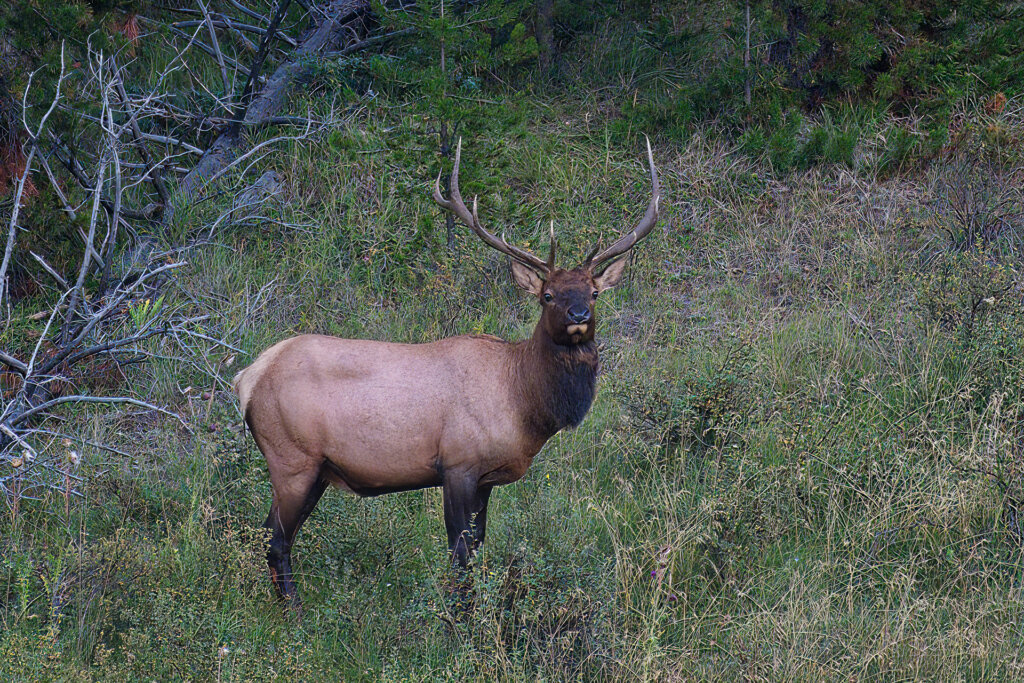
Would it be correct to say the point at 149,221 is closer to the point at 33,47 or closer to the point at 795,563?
the point at 33,47

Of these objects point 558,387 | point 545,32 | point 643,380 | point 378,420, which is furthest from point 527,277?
point 545,32

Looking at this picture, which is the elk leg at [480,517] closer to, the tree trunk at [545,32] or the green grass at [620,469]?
the green grass at [620,469]

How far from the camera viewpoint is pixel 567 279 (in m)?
5.17

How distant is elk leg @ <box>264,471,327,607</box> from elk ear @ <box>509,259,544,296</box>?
4.88 ft

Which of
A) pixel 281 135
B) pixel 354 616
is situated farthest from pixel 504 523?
pixel 281 135

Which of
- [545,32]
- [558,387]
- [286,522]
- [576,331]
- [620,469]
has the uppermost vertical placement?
[545,32]

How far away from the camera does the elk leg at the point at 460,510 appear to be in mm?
5035

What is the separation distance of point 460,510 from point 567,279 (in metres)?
1.27

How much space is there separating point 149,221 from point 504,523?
15.8ft

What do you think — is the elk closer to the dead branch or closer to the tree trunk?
the dead branch

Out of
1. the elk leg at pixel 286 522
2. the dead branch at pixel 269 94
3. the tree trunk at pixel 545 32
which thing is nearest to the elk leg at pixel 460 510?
the elk leg at pixel 286 522

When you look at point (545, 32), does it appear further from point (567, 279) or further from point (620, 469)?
point (567, 279)

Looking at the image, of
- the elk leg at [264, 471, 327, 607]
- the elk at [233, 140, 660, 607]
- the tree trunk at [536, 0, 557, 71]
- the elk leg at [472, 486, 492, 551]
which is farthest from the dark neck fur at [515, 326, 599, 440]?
the tree trunk at [536, 0, 557, 71]

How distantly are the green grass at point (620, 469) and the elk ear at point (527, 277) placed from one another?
3.82 ft
